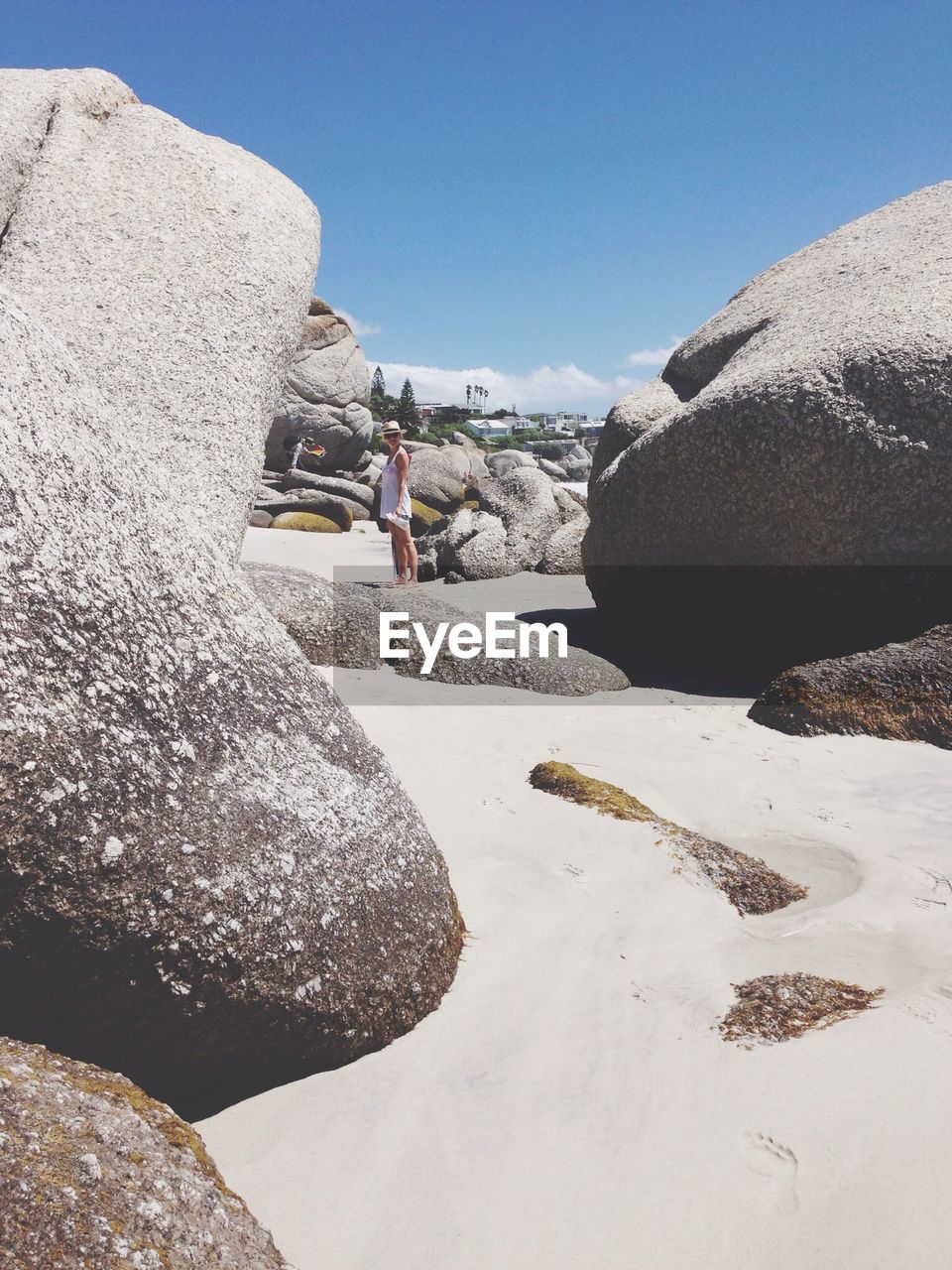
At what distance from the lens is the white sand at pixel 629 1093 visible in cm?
159

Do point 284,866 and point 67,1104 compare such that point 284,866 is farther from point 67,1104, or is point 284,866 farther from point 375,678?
point 375,678

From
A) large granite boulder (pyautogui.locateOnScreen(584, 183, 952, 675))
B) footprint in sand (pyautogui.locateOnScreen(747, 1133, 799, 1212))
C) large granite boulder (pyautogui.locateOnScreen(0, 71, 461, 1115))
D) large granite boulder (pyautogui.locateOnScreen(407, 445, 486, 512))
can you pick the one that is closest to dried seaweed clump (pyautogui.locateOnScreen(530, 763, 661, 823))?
large granite boulder (pyautogui.locateOnScreen(0, 71, 461, 1115))

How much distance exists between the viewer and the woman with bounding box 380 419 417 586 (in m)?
9.48

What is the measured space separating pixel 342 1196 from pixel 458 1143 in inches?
9.0

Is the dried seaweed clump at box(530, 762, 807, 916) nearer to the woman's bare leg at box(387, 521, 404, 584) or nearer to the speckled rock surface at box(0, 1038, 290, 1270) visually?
the speckled rock surface at box(0, 1038, 290, 1270)

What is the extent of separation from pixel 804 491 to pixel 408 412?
46.5 m

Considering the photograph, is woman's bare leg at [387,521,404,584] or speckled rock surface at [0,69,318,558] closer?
speckled rock surface at [0,69,318,558]

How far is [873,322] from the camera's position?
18.7 ft

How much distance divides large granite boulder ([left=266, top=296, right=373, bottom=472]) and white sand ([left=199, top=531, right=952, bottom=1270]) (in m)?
21.7

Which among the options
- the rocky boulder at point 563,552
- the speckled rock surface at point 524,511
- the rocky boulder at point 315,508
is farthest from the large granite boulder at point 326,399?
the rocky boulder at point 563,552

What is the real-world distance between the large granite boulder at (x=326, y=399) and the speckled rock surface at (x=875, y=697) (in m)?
20.0

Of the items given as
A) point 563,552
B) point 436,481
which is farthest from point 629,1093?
point 436,481

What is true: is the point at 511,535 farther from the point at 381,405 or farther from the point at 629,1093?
the point at 381,405

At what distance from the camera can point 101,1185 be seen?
1.34 metres
